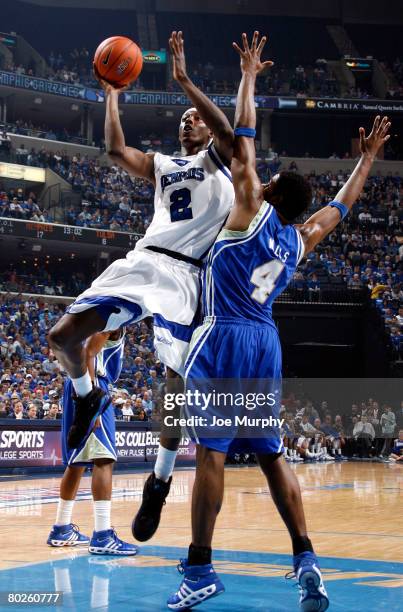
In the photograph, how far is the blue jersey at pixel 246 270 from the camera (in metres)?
4.12

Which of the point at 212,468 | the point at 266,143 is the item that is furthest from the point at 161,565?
the point at 266,143

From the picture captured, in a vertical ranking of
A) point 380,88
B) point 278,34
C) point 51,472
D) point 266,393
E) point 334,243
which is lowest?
point 51,472

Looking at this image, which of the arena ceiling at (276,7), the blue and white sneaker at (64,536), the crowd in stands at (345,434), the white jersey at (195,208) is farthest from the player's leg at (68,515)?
the arena ceiling at (276,7)

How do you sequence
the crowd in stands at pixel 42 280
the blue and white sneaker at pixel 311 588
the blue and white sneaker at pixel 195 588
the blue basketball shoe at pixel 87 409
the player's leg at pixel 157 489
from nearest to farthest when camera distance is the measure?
1. the blue and white sneaker at pixel 311 588
2. the blue and white sneaker at pixel 195 588
3. the player's leg at pixel 157 489
4. the blue basketball shoe at pixel 87 409
5. the crowd in stands at pixel 42 280

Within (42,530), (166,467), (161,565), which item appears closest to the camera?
(166,467)

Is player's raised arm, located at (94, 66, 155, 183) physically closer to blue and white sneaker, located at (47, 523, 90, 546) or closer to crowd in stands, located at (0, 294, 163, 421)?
blue and white sneaker, located at (47, 523, 90, 546)

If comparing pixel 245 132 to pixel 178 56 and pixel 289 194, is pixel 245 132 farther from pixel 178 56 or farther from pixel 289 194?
pixel 178 56

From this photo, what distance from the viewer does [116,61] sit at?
489cm

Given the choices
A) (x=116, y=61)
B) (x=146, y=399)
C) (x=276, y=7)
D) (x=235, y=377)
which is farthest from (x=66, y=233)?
(x=235, y=377)

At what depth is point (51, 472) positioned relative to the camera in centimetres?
1503

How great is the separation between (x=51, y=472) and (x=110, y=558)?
9.98m

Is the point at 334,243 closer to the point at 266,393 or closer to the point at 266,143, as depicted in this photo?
the point at 266,143

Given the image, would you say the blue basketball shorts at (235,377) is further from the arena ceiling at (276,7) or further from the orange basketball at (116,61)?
the arena ceiling at (276,7)

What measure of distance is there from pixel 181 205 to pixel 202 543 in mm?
1976
